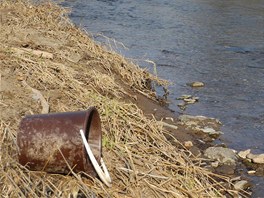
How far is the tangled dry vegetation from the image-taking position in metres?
3.62

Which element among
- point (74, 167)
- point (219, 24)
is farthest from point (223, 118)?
point (219, 24)

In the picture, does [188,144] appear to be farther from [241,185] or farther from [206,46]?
[206,46]

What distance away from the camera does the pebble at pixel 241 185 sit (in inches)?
191

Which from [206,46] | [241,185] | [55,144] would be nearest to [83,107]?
[55,144]

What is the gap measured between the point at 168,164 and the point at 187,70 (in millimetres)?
5185

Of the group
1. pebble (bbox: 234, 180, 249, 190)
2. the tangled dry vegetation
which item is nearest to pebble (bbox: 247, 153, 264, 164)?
pebble (bbox: 234, 180, 249, 190)

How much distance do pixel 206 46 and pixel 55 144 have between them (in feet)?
27.4

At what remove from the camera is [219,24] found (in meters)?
13.7

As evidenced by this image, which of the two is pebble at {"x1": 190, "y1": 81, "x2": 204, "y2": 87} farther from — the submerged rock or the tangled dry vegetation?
the submerged rock

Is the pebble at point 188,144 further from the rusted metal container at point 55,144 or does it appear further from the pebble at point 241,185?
the rusted metal container at point 55,144

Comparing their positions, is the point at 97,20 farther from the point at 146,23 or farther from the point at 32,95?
the point at 32,95

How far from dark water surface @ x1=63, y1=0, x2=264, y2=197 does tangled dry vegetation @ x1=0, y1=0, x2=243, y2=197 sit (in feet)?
3.33

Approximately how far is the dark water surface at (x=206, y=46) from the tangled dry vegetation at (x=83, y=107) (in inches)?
40.0

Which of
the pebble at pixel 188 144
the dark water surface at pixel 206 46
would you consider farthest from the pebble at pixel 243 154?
the pebble at pixel 188 144
